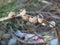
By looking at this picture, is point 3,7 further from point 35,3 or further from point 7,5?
point 35,3

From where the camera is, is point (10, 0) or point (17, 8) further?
point (10, 0)

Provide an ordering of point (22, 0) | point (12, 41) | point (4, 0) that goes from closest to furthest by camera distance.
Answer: point (12, 41), point (22, 0), point (4, 0)

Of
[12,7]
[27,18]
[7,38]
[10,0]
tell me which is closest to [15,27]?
[7,38]

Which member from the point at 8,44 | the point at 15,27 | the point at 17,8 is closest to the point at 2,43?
the point at 8,44

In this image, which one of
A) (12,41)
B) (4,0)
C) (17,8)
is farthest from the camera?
(4,0)

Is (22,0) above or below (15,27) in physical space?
above

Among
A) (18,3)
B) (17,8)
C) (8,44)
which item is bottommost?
(8,44)

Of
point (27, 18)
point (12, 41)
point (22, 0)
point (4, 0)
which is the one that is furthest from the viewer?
point (4, 0)

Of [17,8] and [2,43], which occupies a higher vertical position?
[17,8]

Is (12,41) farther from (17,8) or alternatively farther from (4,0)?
(4,0)
